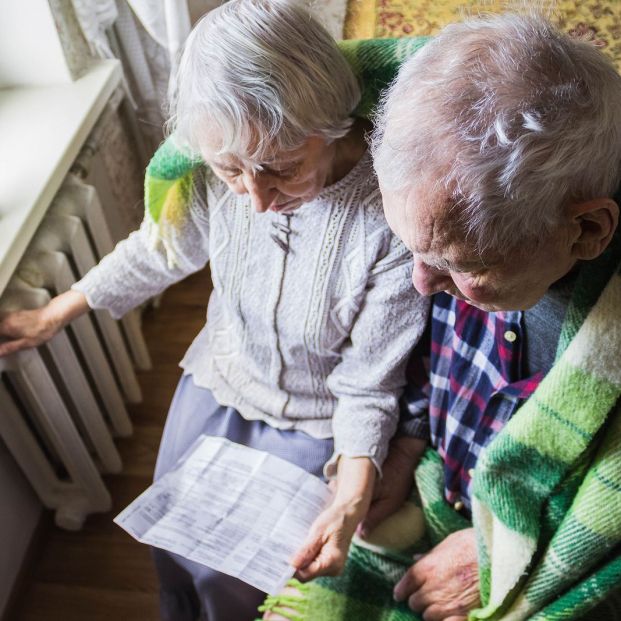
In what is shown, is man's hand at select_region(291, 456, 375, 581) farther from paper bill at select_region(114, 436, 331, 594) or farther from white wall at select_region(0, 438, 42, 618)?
white wall at select_region(0, 438, 42, 618)

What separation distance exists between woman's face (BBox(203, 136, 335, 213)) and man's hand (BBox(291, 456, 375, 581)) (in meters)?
0.42

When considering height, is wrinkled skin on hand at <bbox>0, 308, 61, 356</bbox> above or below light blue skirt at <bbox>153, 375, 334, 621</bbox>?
above

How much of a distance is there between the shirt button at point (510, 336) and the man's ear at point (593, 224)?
186 millimetres

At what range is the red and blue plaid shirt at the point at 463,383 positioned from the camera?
87cm

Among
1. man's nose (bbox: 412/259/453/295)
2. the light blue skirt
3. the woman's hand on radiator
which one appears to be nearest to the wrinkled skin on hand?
the woman's hand on radiator

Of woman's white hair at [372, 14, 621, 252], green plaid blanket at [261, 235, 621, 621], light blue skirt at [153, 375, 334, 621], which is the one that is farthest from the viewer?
light blue skirt at [153, 375, 334, 621]

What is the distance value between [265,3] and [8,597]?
4.27ft

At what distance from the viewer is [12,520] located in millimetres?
1385

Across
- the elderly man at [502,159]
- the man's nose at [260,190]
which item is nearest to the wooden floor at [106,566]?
the man's nose at [260,190]

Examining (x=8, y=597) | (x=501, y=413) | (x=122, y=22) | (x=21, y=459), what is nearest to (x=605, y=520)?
(x=501, y=413)

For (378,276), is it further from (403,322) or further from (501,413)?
(501,413)

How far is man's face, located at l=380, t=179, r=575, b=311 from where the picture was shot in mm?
643

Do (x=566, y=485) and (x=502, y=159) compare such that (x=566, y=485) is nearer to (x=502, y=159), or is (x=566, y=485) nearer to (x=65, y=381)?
(x=502, y=159)

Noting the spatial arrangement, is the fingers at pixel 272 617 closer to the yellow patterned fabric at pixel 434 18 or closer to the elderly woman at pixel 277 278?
the elderly woman at pixel 277 278
